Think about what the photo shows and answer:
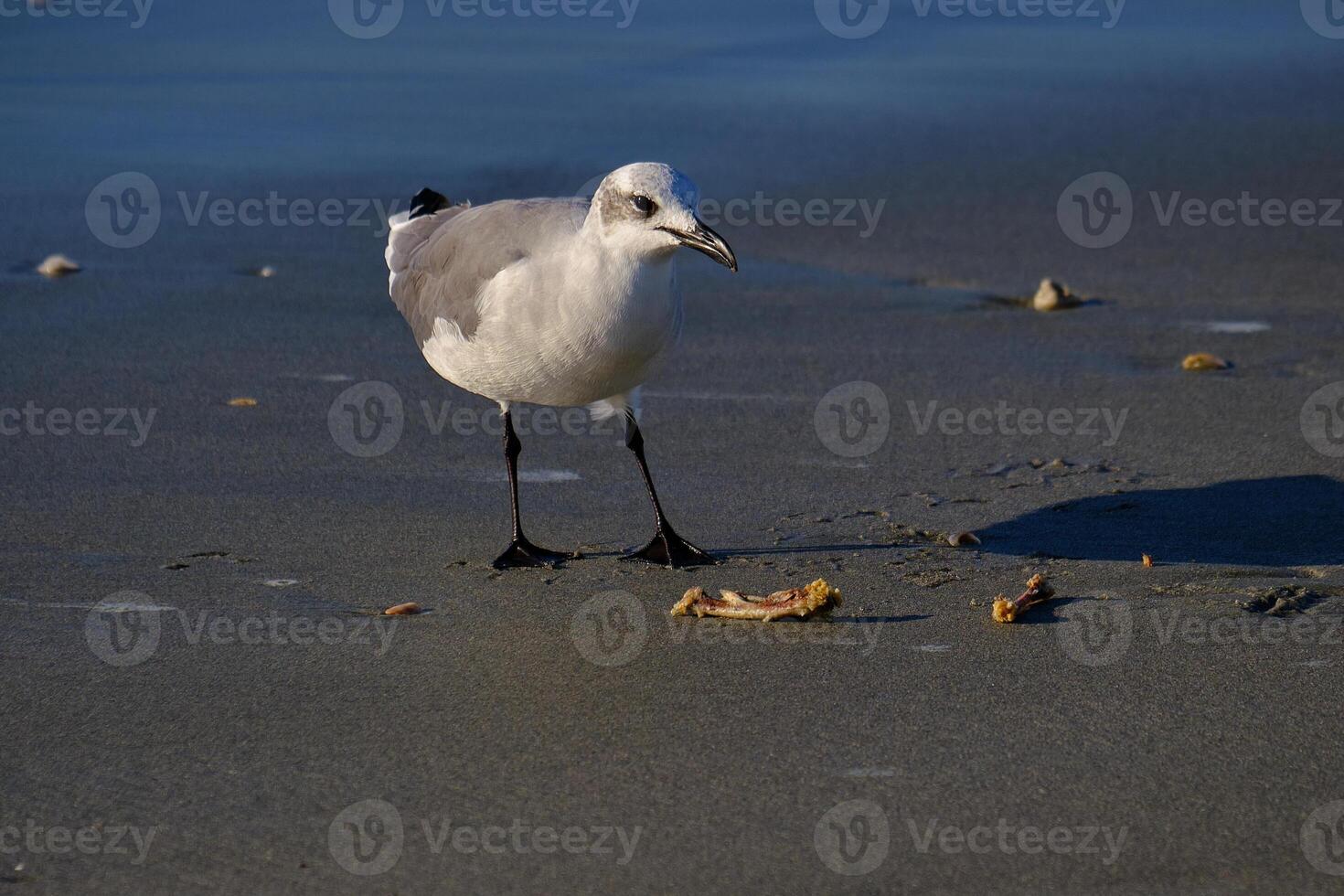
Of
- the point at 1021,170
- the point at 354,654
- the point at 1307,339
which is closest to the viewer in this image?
the point at 354,654

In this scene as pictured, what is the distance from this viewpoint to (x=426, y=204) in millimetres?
5902

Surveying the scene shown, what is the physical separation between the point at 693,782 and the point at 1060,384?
3.52 m

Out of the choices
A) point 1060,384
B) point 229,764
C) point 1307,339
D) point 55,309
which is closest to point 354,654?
point 229,764

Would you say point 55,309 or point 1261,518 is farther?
point 55,309

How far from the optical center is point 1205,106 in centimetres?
1064

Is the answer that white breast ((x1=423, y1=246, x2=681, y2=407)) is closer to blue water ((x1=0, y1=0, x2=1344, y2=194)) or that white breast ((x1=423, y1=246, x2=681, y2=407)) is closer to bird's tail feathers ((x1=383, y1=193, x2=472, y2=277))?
bird's tail feathers ((x1=383, y1=193, x2=472, y2=277))

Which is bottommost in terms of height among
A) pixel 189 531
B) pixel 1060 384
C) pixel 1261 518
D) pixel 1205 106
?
pixel 189 531

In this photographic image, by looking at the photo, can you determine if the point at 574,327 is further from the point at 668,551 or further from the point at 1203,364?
the point at 1203,364

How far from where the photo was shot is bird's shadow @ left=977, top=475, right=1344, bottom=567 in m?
4.61

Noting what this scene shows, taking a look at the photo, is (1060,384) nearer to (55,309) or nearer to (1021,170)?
(1021,170)

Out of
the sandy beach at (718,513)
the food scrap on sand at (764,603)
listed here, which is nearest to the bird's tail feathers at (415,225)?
the sandy beach at (718,513)

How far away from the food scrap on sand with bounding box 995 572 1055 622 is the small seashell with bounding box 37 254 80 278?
202 inches

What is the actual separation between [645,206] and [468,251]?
3.01 ft

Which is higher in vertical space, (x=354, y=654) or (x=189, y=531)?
(x=189, y=531)
